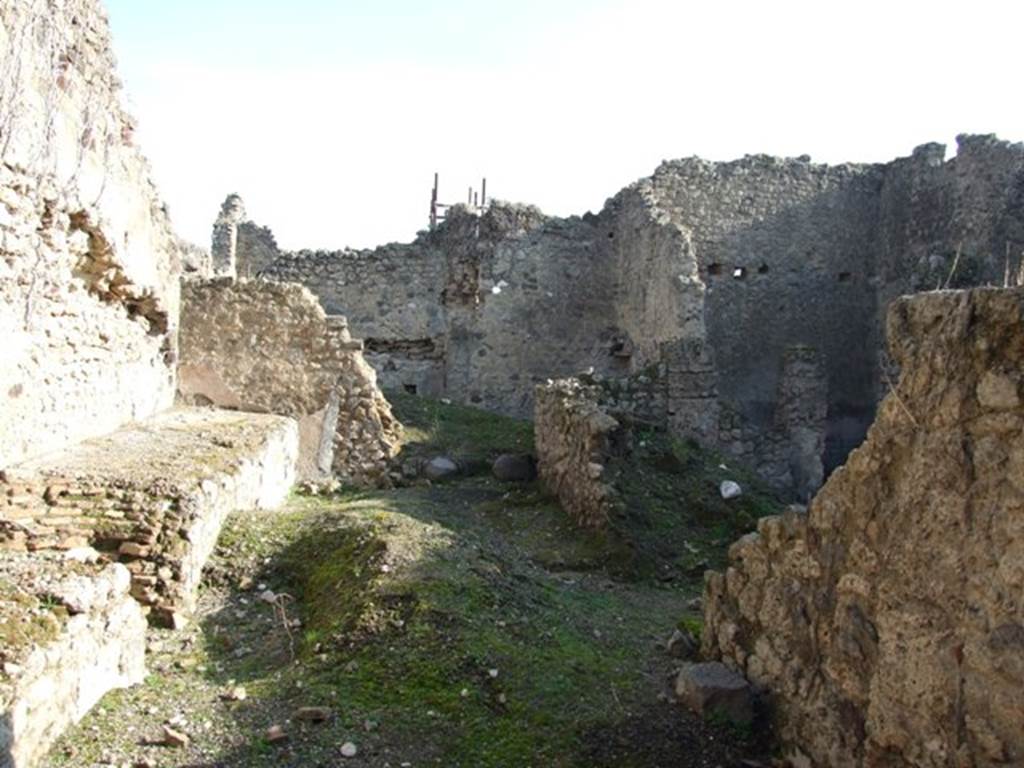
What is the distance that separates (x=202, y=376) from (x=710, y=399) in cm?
500

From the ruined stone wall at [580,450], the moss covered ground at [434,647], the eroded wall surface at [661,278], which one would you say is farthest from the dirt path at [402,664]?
the eroded wall surface at [661,278]

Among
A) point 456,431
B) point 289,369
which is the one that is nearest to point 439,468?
point 456,431

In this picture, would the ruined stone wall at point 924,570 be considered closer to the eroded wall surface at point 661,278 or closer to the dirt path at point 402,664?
the dirt path at point 402,664

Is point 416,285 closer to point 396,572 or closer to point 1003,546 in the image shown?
point 396,572

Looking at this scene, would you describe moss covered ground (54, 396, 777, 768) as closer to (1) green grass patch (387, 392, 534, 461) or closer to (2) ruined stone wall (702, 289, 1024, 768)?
(2) ruined stone wall (702, 289, 1024, 768)

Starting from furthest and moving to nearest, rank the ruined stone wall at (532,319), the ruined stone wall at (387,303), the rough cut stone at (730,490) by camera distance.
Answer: the ruined stone wall at (387,303) < the ruined stone wall at (532,319) < the rough cut stone at (730,490)

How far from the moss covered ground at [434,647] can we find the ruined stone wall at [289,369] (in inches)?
87.9

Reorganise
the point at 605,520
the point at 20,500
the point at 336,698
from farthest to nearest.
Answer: the point at 605,520 → the point at 20,500 → the point at 336,698

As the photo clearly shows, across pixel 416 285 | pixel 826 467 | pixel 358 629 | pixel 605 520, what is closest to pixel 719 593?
pixel 358 629

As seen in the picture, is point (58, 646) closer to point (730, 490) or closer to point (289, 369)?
point (730, 490)

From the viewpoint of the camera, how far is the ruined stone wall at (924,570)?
3020mm

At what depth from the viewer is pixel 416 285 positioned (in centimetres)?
1531

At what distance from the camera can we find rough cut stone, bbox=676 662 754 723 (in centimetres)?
406

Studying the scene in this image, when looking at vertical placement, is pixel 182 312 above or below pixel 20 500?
above
